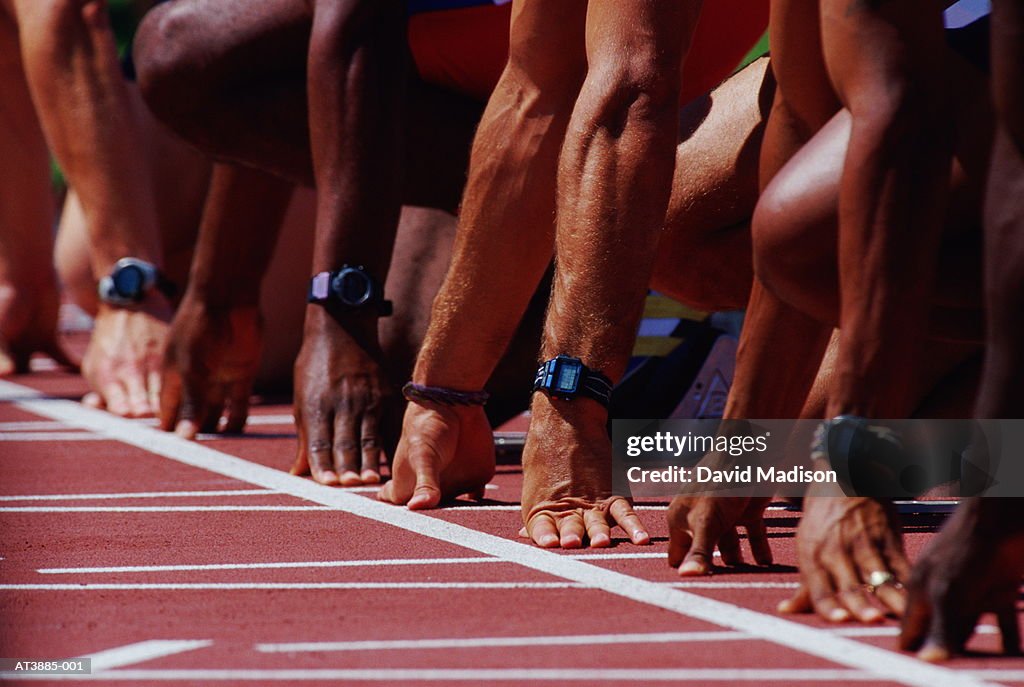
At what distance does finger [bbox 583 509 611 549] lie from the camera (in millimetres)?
3641

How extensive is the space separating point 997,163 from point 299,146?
3.41m

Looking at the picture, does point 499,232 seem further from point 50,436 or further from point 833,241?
point 50,436

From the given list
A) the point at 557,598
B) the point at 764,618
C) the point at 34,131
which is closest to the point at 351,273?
the point at 557,598

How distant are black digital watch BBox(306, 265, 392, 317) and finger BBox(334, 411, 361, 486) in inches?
12.0

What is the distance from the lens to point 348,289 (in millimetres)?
5023

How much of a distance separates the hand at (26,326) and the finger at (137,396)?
6.43 ft

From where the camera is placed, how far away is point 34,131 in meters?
9.10

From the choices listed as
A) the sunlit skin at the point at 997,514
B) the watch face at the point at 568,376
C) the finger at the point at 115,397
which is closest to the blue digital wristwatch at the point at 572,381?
the watch face at the point at 568,376

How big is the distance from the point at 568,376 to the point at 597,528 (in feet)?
1.03

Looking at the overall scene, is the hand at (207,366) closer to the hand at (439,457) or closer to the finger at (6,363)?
the hand at (439,457)

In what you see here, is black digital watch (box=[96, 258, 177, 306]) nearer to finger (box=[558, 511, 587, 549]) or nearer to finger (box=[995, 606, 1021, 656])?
finger (box=[558, 511, 587, 549])

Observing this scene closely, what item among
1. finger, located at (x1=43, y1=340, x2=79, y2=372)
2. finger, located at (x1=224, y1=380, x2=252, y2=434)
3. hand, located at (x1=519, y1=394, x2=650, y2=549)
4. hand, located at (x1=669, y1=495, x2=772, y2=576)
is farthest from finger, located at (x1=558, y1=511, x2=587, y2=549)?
finger, located at (x1=43, y1=340, x2=79, y2=372)

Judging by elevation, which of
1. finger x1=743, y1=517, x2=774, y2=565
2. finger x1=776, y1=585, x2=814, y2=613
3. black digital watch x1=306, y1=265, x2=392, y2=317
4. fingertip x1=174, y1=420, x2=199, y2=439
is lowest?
finger x1=776, y1=585, x2=814, y2=613

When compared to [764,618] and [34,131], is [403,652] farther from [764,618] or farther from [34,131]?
[34,131]
